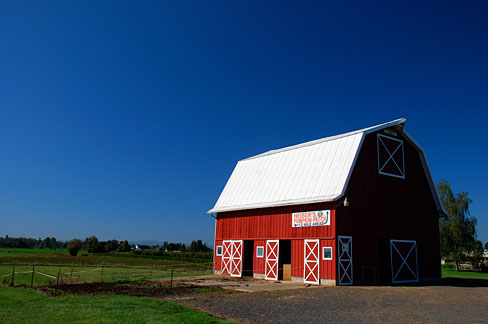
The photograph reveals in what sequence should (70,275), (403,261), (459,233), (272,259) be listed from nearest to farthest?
(403,261) < (272,259) < (70,275) < (459,233)

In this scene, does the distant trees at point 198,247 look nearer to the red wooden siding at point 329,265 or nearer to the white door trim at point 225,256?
the white door trim at point 225,256

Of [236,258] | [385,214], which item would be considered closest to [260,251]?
[236,258]

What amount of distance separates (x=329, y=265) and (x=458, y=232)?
33656 millimetres

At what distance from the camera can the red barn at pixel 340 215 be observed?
21422 millimetres

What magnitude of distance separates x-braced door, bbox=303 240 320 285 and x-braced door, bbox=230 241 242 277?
20.8 ft

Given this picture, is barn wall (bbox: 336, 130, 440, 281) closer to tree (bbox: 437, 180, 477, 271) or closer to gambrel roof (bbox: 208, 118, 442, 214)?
gambrel roof (bbox: 208, 118, 442, 214)

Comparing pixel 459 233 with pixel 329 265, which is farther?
pixel 459 233

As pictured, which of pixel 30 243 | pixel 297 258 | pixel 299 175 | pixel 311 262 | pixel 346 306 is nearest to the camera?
pixel 346 306

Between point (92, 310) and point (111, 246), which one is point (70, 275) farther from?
point (111, 246)

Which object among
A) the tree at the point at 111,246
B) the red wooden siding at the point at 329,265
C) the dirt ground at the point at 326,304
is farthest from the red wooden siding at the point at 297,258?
the tree at the point at 111,246

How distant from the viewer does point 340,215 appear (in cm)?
2123

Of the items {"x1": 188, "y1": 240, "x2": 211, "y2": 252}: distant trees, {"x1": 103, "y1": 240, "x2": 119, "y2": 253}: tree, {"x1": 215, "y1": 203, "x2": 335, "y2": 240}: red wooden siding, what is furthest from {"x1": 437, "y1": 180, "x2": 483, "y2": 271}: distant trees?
{"x1": 103, "y1": 240, "x2": 119, "y2": 253}: tree

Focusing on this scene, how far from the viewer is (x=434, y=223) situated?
26.7m

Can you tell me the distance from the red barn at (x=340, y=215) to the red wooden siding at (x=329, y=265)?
0.05 metres
